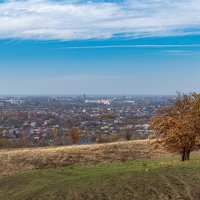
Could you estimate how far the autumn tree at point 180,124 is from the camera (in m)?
25.0

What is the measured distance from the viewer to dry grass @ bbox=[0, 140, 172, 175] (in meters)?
32.4

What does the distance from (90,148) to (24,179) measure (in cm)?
1775

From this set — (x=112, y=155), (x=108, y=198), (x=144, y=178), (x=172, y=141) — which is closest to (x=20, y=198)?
(x=108, y=198)

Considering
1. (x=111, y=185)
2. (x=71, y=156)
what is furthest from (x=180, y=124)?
(x=71, y=156)

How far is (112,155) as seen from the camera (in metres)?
37.3

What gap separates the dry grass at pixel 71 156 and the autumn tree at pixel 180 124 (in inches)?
142

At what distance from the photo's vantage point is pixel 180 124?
2492 cm

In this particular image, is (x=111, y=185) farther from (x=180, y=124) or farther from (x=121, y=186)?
(x=180, y=124)

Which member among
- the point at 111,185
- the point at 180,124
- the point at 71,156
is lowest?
the point at 71,156

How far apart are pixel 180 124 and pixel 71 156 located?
13459 mm

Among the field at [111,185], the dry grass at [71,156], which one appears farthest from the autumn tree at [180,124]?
the field at [111,185]

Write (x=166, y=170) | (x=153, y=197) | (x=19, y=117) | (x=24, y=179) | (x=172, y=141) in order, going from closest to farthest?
1. (x=153, y=197)
2. (x=166, y=170)
3. (x=24, y=179)
4. (x=172, y=141)
5. (x=19, y=117)

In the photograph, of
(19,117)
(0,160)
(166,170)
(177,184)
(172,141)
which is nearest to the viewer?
(177,184)

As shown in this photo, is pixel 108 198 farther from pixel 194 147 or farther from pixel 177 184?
pixel 194 147
